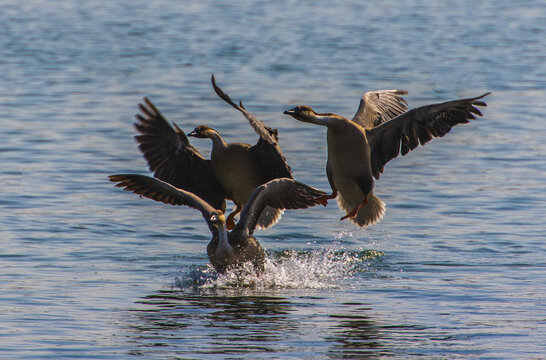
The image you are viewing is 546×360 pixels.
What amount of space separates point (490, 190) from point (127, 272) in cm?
615

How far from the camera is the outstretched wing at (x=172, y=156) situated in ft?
37.3

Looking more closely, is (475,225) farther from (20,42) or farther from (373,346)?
(20,42)

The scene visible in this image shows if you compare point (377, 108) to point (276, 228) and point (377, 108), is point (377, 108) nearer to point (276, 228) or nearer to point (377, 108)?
point (377, 108)

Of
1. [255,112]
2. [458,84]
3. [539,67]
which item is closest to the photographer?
[255,112]

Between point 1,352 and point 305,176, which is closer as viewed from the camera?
point 1,352

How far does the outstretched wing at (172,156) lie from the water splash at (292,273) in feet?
3.77

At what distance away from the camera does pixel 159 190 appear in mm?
10438

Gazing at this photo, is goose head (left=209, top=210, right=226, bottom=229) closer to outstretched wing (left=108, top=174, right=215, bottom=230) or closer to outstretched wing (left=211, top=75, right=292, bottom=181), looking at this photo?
outstretched wing (left=108, top=174, right=215, bottom=230)

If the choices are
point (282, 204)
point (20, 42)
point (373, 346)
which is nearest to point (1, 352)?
point (373, 346)

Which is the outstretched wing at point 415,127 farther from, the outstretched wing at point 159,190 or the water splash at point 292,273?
the outstretched wing at point 159,190

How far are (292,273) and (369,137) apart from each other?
1683mm

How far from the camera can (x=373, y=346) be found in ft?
26.5

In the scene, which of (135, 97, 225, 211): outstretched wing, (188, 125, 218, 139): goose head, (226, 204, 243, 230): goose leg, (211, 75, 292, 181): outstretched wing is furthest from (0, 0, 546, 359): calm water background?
(188, 125, 218, 139): goose head

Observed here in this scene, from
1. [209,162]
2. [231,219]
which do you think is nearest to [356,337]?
[231,219]
